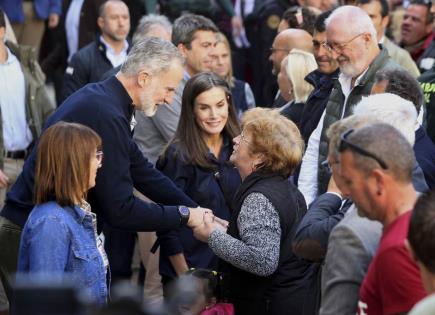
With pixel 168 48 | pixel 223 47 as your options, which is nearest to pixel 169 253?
pixel 168 48

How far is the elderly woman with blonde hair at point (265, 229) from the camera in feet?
15.8

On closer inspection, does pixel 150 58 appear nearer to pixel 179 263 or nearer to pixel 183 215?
pixel 183 215

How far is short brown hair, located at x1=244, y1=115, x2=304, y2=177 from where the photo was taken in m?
4.98

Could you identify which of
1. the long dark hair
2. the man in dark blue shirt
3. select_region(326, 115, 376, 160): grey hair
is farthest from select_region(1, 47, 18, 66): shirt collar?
select_region(326, 115, 376, 160): grey hair

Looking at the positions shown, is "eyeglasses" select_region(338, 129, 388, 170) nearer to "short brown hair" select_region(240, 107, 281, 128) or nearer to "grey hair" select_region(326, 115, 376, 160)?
"grey hair" select_region(326, 115, 376, 160)

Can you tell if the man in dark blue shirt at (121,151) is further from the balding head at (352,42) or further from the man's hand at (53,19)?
the man's hand at (53,19)

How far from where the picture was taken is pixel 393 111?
13.7 ft

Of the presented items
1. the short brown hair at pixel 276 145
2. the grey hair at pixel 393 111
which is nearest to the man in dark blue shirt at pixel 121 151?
the short brown hair at pixel 276 145

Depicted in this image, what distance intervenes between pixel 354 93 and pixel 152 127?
193 cm

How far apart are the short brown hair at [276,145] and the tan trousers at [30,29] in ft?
24.1

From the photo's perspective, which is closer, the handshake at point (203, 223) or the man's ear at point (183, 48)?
the handshake at point (203, 223)

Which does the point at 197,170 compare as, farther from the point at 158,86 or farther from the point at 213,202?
the point at 158,86

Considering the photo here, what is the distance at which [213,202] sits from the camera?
6359mm

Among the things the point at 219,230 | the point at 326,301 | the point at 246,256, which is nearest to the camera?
the point at 326,301
